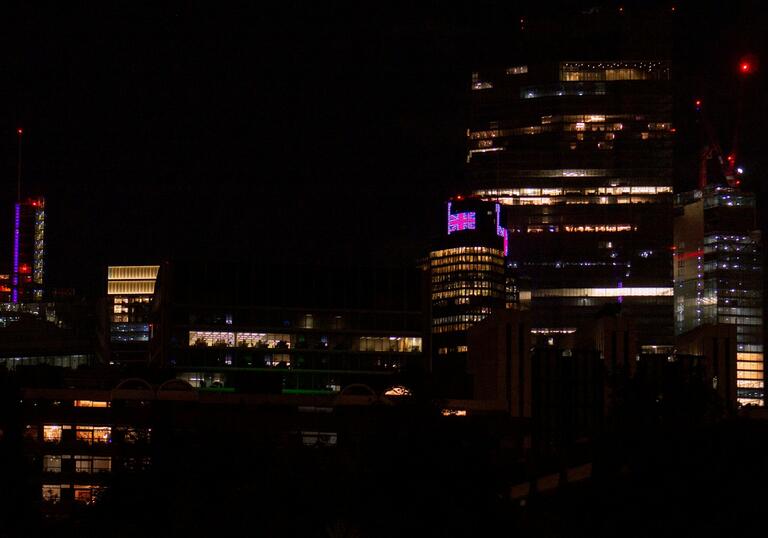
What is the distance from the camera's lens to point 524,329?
579ft

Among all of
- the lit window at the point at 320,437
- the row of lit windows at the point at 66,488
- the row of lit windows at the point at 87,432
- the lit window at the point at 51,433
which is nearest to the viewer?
the row of lit windows at the point at 66,488

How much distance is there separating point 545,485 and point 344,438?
3411cm

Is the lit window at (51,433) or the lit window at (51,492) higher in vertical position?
the lit window at (51,433)

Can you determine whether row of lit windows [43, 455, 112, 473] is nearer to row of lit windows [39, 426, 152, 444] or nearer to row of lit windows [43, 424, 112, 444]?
row of lit windows [39, 426, 152, 444]

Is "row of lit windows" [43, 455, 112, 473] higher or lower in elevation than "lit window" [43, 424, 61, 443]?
lower

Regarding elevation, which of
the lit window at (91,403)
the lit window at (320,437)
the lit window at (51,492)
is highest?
the lit window at (91,403)

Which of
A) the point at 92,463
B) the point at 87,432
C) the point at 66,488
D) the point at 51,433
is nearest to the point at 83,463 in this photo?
the point at 92,463

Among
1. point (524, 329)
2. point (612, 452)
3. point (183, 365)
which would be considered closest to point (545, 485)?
point (612, 452)

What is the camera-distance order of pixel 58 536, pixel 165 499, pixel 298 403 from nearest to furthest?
pixel 58 536
pixel 165 499
pixel 298 403

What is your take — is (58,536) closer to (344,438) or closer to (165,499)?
(165,499)

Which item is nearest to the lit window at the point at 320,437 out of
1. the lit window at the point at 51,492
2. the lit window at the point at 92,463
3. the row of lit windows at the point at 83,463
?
the lit window at the point at 92,463

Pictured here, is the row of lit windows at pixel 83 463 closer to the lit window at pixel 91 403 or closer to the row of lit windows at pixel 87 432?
the row of lit windows at pixel 87 432

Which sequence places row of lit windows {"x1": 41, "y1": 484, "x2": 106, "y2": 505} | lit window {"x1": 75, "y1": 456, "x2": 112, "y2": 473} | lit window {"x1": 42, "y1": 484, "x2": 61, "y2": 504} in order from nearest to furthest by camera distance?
lit window {"x1": 42, "y1": 484, "x2": 61, "y2": 504} < row of lit windows {"x1": 41, "y1": 484, "x2": 106, "y2": 505} < lit window {"x1": 75, "y1": 456, "x2": 112, "y2": 473}

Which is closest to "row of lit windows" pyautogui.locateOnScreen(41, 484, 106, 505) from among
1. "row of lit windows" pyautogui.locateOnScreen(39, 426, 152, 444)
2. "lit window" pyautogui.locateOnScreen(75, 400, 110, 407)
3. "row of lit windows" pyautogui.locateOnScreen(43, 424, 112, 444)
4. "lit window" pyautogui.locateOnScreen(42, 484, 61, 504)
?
"lit window" pyautogui.locateOnScreen(42, 484, 61, 504)
